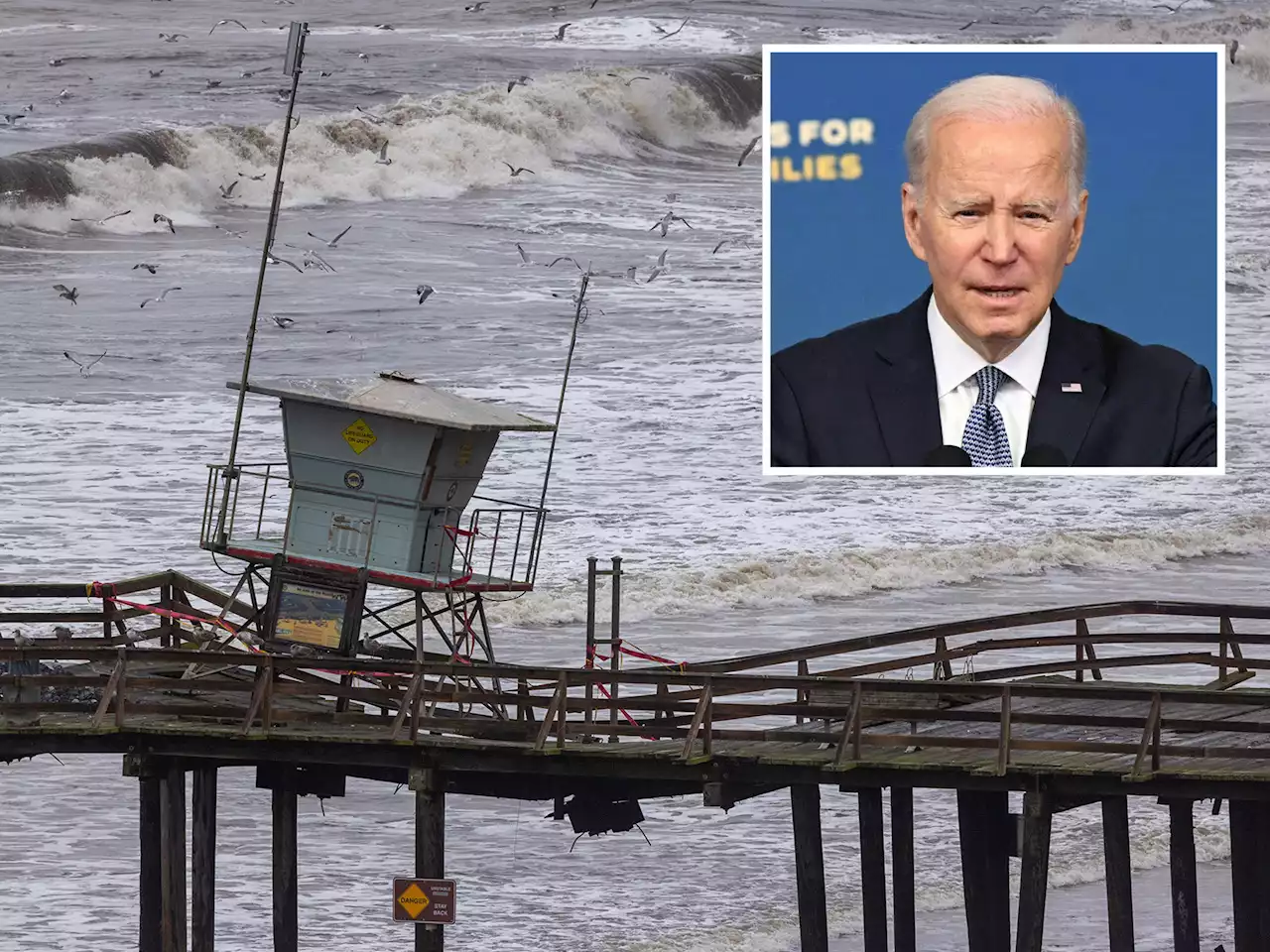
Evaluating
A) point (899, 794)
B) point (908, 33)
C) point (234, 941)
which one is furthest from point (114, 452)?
point (899, 794)

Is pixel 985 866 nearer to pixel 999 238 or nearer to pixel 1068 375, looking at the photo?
pixel 999 238

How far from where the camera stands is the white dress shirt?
34.9m

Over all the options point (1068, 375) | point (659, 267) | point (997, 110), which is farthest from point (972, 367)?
point (659, 267)

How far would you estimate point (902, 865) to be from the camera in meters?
24.9

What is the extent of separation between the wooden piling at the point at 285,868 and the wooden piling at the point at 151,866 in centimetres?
108

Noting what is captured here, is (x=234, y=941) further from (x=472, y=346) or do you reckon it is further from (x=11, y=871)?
(x=472, y=346)

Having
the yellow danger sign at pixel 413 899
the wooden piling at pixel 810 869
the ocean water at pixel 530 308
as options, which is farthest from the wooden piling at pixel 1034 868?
the ocean water at pixel 530 308

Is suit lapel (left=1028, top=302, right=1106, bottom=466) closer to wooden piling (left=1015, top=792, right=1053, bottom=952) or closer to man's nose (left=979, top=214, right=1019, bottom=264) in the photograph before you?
man's nose (left=979, top=214, right=1019, bottom=264)

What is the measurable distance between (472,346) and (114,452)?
9481 millimetres

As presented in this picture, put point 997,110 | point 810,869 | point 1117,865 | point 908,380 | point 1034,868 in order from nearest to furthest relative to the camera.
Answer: point 1034,868 < point 1117,865 < point 810,869 < point 908,380 < point 997,110

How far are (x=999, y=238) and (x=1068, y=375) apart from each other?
3.16 metres

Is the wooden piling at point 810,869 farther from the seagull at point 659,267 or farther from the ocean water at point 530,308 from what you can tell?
the seagull at point 659,267

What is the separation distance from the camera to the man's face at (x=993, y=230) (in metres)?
34.3

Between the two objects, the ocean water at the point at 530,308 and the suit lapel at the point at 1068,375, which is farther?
the ocean water at the point at 530,308
